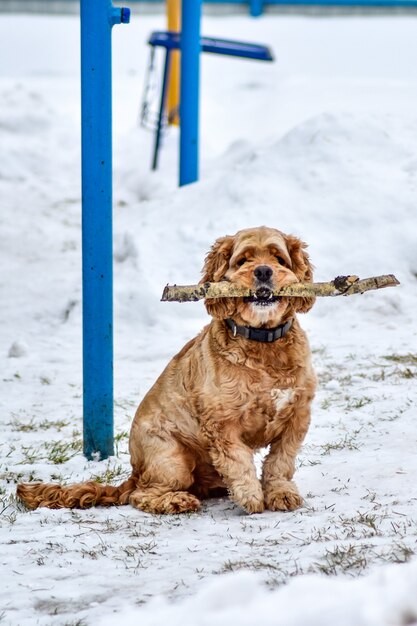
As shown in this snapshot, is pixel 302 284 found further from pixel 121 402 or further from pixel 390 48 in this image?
pixel 390 48

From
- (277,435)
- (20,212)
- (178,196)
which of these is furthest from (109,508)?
(20,212)

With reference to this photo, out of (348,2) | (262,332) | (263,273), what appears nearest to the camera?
(263,273)

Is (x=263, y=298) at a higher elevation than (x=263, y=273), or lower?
lower

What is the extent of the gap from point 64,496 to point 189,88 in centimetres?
786

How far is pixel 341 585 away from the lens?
2846 millimetres

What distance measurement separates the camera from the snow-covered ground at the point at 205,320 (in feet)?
10.7

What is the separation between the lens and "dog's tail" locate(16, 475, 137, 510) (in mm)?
4500

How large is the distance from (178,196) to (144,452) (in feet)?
21.1

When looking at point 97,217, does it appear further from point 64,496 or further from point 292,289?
point 64,496

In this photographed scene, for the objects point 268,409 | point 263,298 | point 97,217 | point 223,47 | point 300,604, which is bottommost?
point 268,409

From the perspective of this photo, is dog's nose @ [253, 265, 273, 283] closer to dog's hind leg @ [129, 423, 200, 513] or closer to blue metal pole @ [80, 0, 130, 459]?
dog's hind leg @ [129, 423, 200, 513]

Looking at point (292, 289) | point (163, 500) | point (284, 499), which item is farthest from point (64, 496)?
point (292, 289)

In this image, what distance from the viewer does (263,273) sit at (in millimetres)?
4312

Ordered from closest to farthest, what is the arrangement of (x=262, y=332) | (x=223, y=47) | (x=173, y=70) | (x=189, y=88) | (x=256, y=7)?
(x=262, y=332)
(x=189, y=88)
(x=223, y=47)
(x=173, y=70)
(x=256, y=7)
